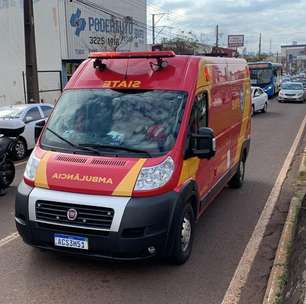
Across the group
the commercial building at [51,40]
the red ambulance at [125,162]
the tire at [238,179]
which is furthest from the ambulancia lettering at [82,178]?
the commercial building at [51,40]

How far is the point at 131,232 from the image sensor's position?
4.62 m

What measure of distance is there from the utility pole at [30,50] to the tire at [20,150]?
6.52 metres

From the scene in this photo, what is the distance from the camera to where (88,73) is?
591cm

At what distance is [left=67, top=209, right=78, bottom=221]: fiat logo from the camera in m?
4.69

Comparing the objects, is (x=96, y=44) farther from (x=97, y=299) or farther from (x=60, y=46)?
(x=97, y=299)

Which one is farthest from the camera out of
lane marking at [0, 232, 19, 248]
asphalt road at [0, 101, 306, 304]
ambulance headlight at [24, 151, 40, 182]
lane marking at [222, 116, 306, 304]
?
lane marking at [0, 232, 19, 248]

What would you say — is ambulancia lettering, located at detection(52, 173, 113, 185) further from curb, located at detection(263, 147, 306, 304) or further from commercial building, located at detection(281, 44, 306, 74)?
commercial building, located at detection(281, 44, 306, 74)

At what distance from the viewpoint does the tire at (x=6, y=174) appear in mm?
8656

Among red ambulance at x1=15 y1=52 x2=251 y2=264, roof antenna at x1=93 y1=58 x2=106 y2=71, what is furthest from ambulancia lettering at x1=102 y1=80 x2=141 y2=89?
roof antenna at x1=93 y1=58 x2=106 y2=71

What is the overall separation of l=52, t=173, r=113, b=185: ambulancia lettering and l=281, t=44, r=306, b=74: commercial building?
12767 cm

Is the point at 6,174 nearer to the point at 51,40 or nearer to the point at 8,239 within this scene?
the point at 8,239

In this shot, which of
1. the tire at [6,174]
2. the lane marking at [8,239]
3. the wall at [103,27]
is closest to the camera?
Answer: the lane marking at [8,239]

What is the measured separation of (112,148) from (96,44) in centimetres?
3044

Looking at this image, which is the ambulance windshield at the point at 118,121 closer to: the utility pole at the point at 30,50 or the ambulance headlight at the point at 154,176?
the ambulance headlight at the point at 154,176
